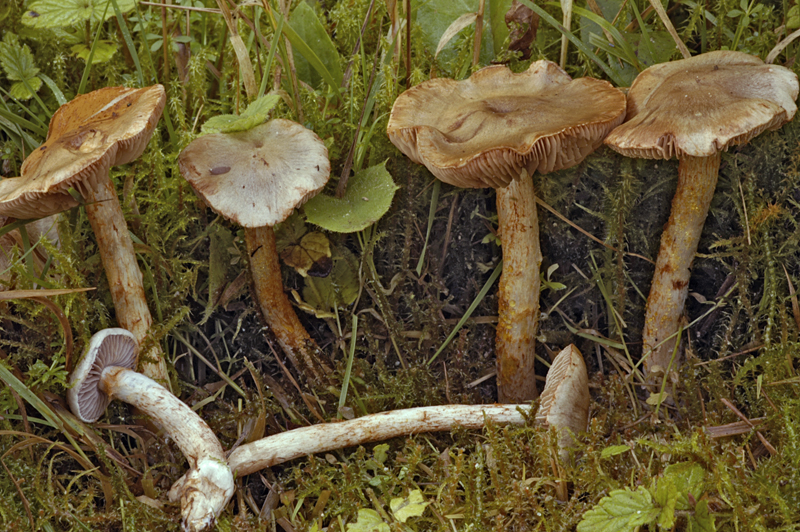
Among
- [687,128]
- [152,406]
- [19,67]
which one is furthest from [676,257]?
[19,67]

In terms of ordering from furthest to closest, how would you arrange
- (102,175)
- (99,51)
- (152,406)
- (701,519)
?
(99,51), (152,406), (102,175), (701,519)

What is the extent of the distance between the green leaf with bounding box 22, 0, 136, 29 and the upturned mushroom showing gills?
1420 mm

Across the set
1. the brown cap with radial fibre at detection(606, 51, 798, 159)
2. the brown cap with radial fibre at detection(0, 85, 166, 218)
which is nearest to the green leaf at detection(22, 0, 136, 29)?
the brown cap with radial fibre at detection(0, 85, 166, 218)

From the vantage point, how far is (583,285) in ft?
8.73

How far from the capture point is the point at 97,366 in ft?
7.73

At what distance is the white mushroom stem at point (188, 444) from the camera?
81.4 inches

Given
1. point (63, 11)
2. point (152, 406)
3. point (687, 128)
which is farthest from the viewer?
point (63, 11)

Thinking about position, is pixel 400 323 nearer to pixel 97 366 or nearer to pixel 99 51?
pixel 97 366

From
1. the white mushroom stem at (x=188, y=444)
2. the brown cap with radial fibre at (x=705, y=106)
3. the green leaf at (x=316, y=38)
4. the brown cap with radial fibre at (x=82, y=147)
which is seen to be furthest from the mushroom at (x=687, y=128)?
the white mushroom stem at (x=188, y=444)

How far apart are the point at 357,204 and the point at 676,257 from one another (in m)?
1.32

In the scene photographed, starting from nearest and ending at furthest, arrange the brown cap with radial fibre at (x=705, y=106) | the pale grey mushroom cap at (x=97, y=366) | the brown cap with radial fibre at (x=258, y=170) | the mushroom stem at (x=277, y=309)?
the brown cap with radial fibre at (x=705, y=106) → the brown cap with radial fibre at (x=258, y=170) → the pale grey mushroom cap at (x=97, y=366) → the mushroom stem at (x=277, y=309)

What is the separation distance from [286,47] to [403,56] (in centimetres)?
50

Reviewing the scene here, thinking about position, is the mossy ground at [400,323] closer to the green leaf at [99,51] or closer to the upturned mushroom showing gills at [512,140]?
the green leaf at [99,51]

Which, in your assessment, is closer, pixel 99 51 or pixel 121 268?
pixel 121 268
